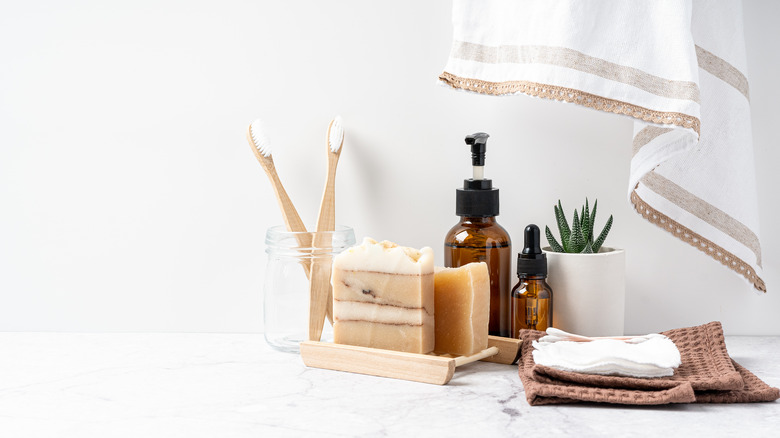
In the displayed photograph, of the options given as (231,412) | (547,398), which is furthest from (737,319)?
(231,412)

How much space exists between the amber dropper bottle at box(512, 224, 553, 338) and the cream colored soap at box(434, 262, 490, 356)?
6cm

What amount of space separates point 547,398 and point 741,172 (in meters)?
0.37

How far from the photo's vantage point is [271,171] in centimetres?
84

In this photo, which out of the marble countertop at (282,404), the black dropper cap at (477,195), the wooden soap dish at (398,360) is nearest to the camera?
the marble countertop at (282,404)

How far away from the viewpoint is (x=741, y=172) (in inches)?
30.8

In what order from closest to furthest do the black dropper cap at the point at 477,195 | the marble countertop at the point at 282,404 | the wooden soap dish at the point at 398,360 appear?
the marble countertop at the point at 282,404 < the wooden soap dish at the point at 398,360 < the black dropper cap at the point at 477,195

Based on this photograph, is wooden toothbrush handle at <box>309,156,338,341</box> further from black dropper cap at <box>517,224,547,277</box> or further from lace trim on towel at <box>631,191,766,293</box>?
lace trim on towel at <box>631,191,766,293</box>

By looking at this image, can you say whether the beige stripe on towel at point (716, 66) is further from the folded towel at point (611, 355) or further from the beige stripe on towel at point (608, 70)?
the folded towel at point (611, 355)

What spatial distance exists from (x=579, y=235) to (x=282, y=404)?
366 mm

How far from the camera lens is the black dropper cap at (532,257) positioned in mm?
740

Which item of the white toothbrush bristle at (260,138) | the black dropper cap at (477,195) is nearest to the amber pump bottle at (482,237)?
the black dropper cap at (477,195)

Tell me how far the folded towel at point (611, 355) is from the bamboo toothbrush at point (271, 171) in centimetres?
29

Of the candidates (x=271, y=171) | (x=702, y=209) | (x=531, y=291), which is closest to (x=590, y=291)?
(x=531, y=291)

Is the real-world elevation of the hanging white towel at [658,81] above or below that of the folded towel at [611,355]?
above
